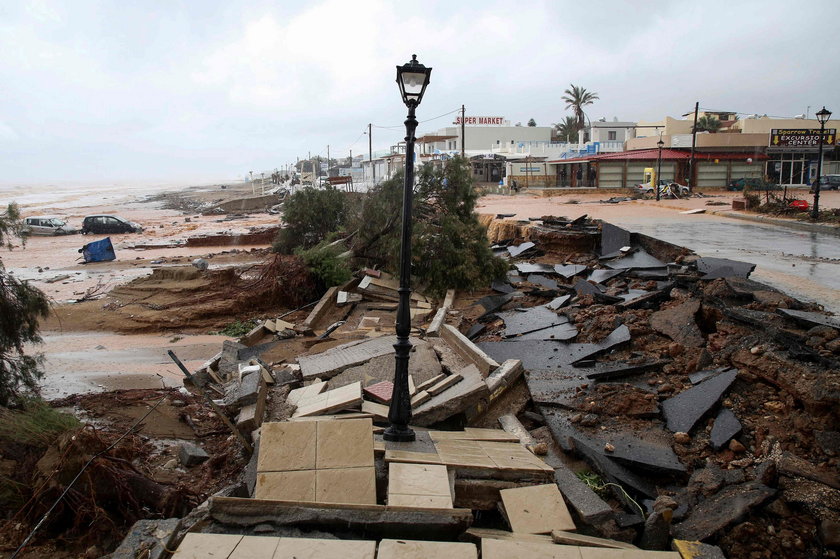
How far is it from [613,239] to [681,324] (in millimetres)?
8143

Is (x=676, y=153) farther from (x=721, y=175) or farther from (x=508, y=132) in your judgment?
(x=508, y=132)

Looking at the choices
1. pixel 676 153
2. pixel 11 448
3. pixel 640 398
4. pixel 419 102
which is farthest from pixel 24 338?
pixel 676 153

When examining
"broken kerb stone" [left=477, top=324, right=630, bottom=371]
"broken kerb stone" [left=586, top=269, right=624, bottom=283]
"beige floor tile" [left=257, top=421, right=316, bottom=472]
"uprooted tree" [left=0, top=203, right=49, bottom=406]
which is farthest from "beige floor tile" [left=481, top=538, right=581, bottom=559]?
"broken kerb stone" [left=586, top=269, right=624, bottom=283]

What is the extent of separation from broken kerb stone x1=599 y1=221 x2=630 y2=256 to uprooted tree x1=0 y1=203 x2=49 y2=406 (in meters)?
14.0

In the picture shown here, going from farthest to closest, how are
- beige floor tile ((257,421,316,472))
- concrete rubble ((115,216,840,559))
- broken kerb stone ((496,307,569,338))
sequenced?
1. broken kerb stone ((496,307,569,338))
2. beige floor tile ((257,421,316,472))
3. concrete rubble ((115,216,840,559))

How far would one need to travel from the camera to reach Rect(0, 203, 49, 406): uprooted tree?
821cm

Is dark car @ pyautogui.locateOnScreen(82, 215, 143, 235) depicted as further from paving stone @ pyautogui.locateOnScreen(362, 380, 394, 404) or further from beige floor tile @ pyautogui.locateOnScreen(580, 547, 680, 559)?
beige floor tile @ pyautogui.locateOnScreen(580, 547, 680, 559)

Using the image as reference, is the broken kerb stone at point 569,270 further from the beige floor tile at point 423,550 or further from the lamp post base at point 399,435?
the beige floor tile at point 423,550

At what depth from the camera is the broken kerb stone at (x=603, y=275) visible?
14.5 m

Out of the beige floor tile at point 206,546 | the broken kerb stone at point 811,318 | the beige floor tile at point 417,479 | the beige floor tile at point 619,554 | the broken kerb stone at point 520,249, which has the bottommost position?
the beige floor tile at point 619,554

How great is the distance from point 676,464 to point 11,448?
698 centimetres

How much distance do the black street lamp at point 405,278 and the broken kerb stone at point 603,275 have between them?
932 cm

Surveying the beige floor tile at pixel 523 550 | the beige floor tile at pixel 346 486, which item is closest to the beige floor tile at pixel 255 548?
the beige floor tile at pixel 346 486

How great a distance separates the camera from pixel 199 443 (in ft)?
25.2
